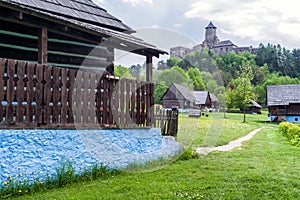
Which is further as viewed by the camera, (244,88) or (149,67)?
(244,88)

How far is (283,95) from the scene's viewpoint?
38344 millimetres

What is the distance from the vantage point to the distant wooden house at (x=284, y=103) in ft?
122

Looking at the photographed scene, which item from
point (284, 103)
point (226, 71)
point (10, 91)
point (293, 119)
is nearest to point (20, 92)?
point (10, 91)

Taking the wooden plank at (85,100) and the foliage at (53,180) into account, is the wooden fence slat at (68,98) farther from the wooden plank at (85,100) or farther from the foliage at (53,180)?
the foliage at (53,180)

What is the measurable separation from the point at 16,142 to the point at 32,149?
1.06 feet

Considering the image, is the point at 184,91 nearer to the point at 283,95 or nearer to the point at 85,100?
the point at 85,100

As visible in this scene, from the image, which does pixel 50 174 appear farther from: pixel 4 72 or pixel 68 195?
pixel 4 72

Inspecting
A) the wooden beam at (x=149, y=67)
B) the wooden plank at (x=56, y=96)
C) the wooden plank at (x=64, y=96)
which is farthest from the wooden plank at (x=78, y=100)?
the wooden beam at (x=149, y=67)

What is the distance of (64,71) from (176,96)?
6.76 meters

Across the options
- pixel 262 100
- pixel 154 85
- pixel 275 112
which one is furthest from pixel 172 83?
pixel 262 100

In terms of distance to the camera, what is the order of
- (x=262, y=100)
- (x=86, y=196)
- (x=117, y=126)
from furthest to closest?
(x=262, y=100)
(x=117, y=126)
(x=86, y=196)

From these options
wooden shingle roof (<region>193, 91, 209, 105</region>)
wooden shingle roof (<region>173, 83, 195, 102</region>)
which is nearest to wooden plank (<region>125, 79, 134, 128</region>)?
wooden shingle roof (<region>173, 83, 195, 102</region>)

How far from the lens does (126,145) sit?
7605mm

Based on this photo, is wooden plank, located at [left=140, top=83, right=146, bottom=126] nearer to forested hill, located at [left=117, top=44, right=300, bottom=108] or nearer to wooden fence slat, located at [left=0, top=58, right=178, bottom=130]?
wooden fence slat, located at [left=0, top=58, right=178, bottom=130]
